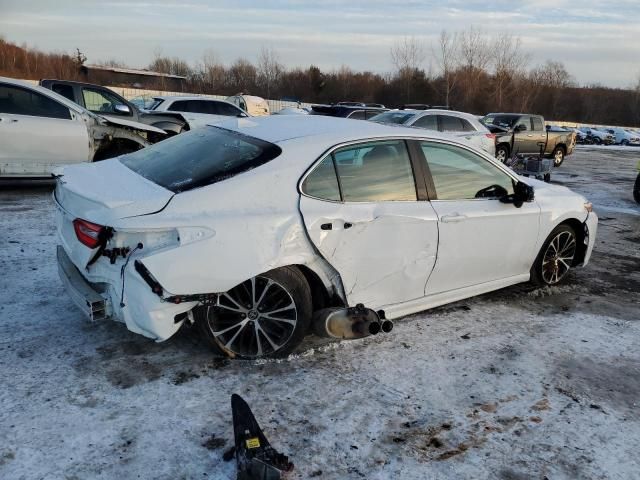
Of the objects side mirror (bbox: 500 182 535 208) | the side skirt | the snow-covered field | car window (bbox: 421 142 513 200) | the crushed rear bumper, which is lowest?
the snow-covered field

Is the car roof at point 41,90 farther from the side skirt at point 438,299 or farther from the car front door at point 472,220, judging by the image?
the side skirt at point 438,299

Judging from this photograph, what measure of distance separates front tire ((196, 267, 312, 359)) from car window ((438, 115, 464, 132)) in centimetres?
1034

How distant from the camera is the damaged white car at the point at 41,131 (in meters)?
7.88

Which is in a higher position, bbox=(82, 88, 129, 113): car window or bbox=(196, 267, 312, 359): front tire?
bbox=(82, 88, 129, 113): car window

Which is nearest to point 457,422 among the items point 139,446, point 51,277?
point 139,446

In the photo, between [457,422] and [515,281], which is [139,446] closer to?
[457,422]

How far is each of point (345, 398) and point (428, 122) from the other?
1044cm

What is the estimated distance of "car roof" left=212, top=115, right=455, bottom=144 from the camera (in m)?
3.72

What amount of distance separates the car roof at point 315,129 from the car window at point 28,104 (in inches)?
207

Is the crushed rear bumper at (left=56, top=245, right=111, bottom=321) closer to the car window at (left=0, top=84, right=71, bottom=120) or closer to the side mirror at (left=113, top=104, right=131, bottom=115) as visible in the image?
the car window at (left=0, top=84, right=71, bottom=120)

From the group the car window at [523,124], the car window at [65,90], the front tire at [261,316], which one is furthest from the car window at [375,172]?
the car window at [523,124]

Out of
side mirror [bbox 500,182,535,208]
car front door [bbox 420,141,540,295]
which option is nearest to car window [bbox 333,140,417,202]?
car front door [bbox 420,141,540,295]

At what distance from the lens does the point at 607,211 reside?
9.73m

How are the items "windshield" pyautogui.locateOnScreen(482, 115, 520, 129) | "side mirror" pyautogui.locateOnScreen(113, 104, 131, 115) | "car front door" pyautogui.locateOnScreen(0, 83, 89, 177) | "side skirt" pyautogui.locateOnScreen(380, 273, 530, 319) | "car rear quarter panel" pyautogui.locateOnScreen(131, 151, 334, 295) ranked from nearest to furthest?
"car rear quarter panel" pyautogui.locateOnScreen(131, 151, 334, 295) < "side skirt" pyautogui.locateOnScreen(380, 273, 530, 319) < "car front door" pyautogui.locateOnScreen(0, 83, 89, 177) < "side mirror" pyautogui.locateOnScreen(113, 104, 131, 115) < "windshield" pyautogui.locateOnScreen(482, 115, 520, 129)
